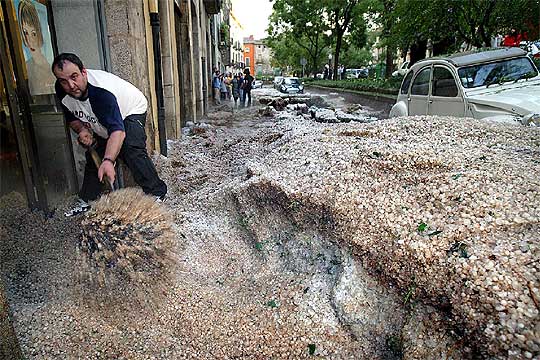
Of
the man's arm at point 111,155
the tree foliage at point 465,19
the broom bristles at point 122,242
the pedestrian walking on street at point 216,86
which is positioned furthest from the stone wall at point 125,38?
the pedestrian walking on street at point 216,86

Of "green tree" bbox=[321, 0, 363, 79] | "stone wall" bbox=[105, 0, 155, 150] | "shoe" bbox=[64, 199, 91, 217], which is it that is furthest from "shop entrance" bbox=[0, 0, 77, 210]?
"green tree" bbox=[321, 0, 363, 79]

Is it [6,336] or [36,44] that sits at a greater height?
[36,44]

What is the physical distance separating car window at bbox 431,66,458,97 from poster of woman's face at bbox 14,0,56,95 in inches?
216

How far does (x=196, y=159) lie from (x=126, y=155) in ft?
8.72

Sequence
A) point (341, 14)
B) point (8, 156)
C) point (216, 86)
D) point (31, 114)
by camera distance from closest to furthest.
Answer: point (8, 156) < point (31, 114) < point (216, 86) < point (341, 14)

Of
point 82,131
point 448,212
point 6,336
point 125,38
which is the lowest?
point 6,336

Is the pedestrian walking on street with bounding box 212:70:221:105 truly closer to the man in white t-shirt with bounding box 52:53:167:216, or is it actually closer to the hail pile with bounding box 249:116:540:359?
the man in white t-shirt with bounding box 52:53:167:216

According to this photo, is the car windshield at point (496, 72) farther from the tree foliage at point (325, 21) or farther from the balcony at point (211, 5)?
the tree foliage at point (325, 21)

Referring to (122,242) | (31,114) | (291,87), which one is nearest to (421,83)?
(31,114)

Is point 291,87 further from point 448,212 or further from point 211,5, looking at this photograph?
point 448,212

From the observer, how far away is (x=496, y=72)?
598cm

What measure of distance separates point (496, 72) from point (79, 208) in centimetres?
609

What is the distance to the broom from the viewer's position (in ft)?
7.04

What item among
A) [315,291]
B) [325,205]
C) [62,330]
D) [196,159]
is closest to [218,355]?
[315,291]
